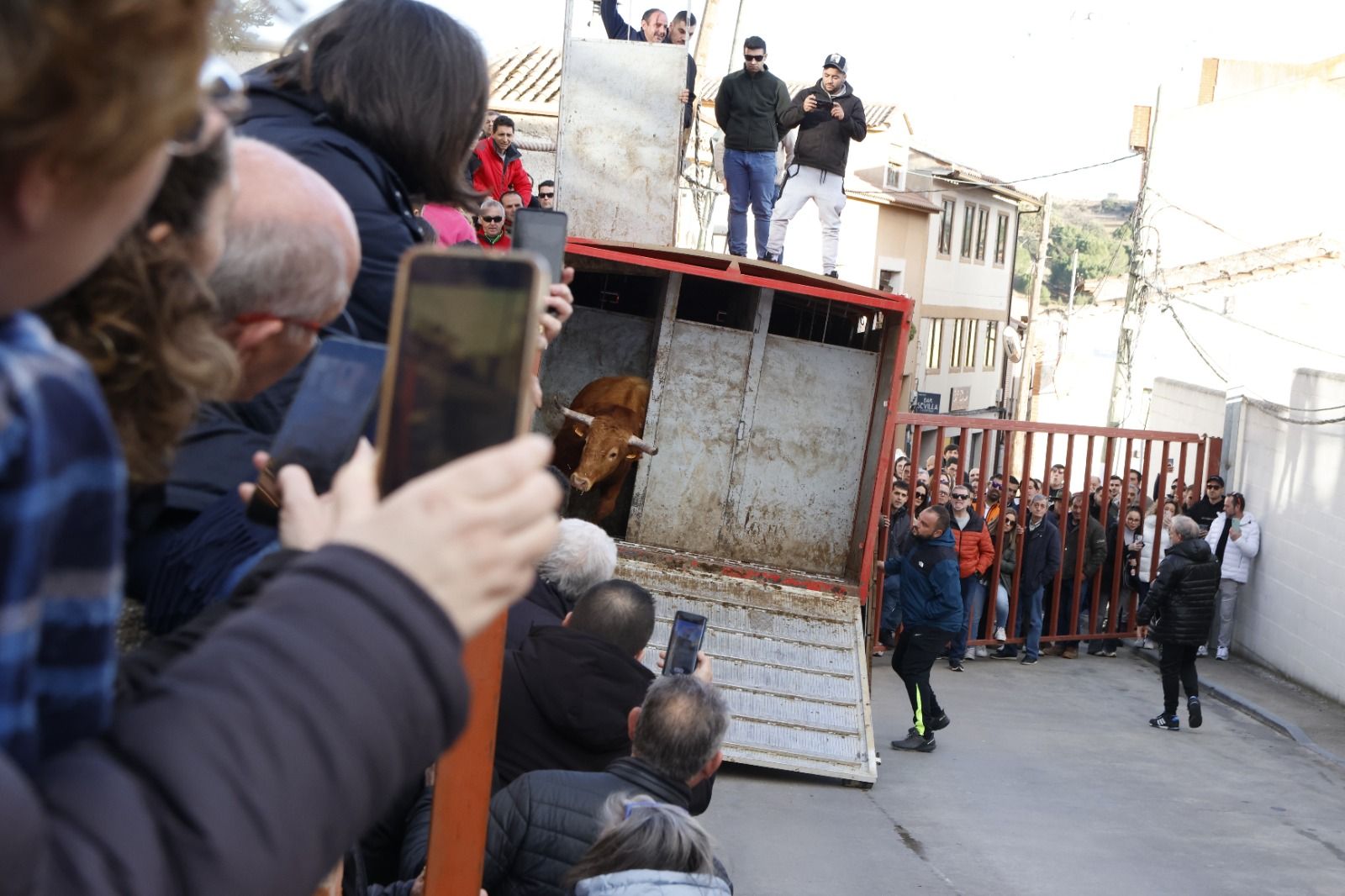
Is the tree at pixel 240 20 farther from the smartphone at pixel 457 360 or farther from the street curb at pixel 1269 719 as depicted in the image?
the street curb at pixel 1269 719

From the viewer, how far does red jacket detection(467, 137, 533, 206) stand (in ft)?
29.4

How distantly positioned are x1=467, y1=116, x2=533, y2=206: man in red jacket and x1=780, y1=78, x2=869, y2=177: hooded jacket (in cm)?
316

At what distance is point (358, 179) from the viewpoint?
2.12 m

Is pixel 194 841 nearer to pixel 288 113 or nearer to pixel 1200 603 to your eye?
pixel 288 113

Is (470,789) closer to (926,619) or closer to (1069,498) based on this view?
(926,619)

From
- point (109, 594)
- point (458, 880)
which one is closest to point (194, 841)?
point (109, 594)

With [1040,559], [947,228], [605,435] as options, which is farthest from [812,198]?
A: [947,228]

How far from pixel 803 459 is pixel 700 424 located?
0.85 metres

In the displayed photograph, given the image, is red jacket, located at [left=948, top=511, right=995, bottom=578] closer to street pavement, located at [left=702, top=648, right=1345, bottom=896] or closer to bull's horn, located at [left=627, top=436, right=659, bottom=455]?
street pavement, located at [left=702, top=648, right=1345, bottom=896]

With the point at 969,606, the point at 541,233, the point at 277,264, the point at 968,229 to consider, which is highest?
the point at 968,229

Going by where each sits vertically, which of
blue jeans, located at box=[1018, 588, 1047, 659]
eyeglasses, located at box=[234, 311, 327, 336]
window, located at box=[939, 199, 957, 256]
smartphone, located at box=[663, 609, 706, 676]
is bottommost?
blue jeans, located at box=[1018, 588, 1047, 659]

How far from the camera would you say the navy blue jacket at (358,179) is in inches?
Result: 82.0

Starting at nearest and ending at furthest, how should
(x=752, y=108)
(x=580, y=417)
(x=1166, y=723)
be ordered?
(x=580, y=417) < (x=752, y=108) < (x=1166, y=723)

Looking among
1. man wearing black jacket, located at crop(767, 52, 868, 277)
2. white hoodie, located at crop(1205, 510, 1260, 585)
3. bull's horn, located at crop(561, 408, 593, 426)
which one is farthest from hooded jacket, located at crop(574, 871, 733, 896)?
white hoodie, located at crop(1205, 510, 1260, 585)
